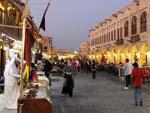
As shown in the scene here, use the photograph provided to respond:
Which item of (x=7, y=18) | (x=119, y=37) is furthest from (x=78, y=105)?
(x=119, y=37)

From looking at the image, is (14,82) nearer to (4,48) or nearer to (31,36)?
(31,36)

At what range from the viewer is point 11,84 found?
15977mm

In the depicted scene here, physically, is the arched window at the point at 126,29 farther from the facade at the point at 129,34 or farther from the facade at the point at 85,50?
the facade at the point at 85,50

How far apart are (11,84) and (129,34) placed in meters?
43.6

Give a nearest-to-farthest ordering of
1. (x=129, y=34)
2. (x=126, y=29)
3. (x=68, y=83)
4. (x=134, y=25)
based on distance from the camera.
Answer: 1. (x=68, y=83)
2. (x=134, y=25)
3. (x=129, y=34)
4. (x=126, y=29)

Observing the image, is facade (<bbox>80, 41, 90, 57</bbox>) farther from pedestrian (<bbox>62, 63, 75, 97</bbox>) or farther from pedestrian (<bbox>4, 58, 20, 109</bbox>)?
pedestrian (<bbox>4, 58, 20, 109</bbox>)

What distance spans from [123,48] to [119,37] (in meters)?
5.51

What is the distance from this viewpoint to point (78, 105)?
19.1m

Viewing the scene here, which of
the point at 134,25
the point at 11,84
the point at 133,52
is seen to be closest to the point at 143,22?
the point at 133,52

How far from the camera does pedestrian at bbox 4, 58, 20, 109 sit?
15.8 m

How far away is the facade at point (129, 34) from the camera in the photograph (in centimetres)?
4794

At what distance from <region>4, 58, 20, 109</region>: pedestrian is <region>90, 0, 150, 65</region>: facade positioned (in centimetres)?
3071

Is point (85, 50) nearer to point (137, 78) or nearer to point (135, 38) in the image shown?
point (135, 38)

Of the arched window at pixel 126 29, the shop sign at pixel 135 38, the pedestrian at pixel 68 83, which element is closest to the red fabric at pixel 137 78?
the pedestrian at pixel 68 83
